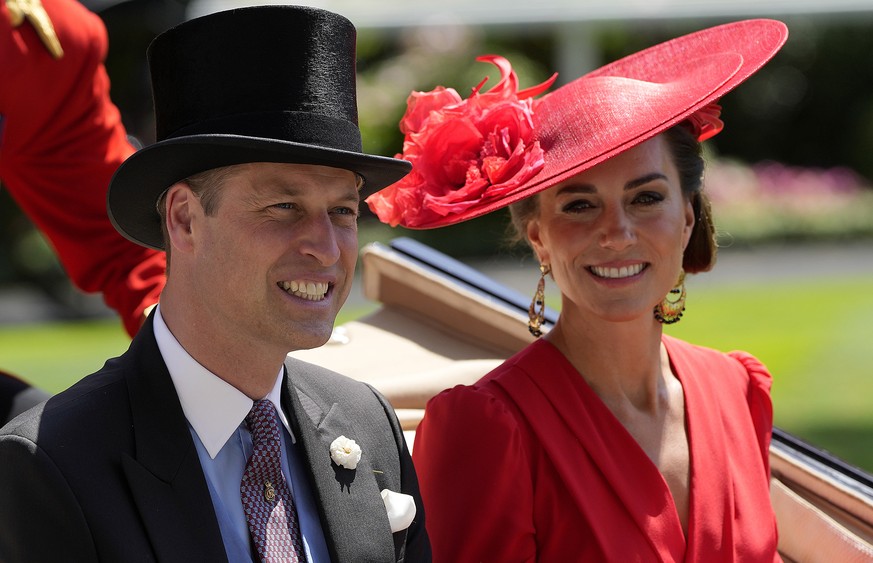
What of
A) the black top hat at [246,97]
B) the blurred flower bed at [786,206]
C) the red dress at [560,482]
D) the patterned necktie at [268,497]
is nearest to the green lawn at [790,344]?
the blurred flower bed at [786,206]

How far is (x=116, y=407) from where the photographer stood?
75.7 inches

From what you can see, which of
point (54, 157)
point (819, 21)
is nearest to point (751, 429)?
point (54, 157)

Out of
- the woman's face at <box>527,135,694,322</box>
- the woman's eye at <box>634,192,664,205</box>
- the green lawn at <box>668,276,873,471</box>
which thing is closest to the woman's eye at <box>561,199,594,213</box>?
the woman's face at <box>527,135,694,322</box>

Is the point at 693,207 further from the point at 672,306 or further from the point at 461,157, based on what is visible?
the point at 461,157

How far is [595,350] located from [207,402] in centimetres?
104

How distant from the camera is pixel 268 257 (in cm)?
195

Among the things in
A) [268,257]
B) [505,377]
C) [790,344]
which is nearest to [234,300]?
[268,257]

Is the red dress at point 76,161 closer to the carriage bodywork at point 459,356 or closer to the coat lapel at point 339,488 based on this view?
the carriage bodywork at point 459,356

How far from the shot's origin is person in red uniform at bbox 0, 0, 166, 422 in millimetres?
2891

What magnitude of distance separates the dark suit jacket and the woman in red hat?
34 cm

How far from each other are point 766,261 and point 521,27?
5301mm

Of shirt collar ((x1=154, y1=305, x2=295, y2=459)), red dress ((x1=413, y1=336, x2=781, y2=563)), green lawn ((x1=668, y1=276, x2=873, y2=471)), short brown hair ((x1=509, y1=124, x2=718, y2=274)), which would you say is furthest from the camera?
green lawn ((x1=668, y1=276, x2=873, y2=471))

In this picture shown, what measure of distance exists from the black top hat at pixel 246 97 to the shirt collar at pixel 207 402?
Result: 322 millimetres

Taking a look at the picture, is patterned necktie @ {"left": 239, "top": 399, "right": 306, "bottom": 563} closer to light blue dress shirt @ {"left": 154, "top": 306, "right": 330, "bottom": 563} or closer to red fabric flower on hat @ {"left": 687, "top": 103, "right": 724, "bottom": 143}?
light blue dress shirt @ {"left": 154, "top": 306, "right": 330, "bottom": 563}
